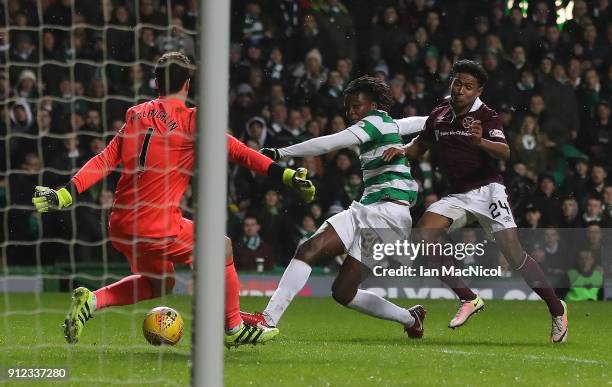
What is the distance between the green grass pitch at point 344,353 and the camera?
21.2 feet

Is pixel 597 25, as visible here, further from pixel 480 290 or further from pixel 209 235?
pixel 209 235

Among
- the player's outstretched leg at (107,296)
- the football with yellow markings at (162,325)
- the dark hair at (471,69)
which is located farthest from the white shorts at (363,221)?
the football with yellow markings at (162,325)

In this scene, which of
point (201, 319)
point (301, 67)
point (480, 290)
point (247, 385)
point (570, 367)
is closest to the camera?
point (201, 319)

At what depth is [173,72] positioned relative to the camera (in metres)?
7.23

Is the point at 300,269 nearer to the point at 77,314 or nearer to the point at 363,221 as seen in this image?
the point at 363,221

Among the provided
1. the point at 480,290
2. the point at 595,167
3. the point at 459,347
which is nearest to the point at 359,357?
the point at 459,347

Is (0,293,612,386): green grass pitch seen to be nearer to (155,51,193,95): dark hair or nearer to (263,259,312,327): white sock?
(263,259,312,327): white sock

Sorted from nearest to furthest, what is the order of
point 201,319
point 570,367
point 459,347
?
point 201,319
point 570,367
point 459,347

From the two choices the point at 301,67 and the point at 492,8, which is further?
the point at 492,8

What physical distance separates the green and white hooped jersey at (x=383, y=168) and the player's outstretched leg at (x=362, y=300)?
19.1 inches

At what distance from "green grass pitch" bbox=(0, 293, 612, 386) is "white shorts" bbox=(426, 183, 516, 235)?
0.87m

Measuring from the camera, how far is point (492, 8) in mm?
16875

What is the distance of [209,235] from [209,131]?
0.42 meters

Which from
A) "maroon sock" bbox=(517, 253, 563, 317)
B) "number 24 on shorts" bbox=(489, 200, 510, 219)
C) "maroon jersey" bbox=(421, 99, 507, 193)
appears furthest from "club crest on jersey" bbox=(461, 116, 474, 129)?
"maroon sock" bbox=(517, 253, 563, 317)
